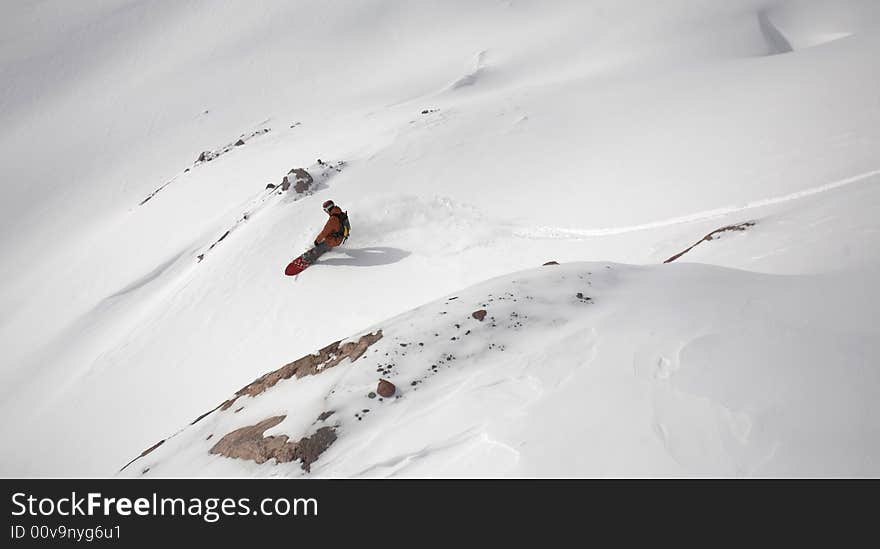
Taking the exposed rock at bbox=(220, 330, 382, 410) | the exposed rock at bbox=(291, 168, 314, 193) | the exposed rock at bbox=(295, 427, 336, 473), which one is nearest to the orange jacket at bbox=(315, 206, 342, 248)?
the exposed rock at bbox=(291, 168, 314, 193)

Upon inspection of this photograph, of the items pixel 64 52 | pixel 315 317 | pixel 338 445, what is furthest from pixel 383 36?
pixel 338 445

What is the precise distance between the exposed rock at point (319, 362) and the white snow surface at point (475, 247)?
0.21 metres

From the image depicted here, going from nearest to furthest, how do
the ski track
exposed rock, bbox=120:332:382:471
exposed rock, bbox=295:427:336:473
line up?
exposed rock, bbox=295:427:336:473, exposed rock, bbox=120:332:382:471, the ski track

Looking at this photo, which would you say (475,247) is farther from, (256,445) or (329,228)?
(256,445)

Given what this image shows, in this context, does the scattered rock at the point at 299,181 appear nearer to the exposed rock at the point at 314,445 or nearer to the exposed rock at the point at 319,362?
the exposed rock at the point at 319,362

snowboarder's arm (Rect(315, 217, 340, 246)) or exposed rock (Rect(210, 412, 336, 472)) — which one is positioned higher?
snowboarder's arm (Rect(315, 217, 340, 246))

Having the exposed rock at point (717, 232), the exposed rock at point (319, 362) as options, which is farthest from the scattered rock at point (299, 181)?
the exposed rock at point (717, 232)

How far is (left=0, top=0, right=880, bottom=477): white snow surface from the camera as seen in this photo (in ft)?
11.9

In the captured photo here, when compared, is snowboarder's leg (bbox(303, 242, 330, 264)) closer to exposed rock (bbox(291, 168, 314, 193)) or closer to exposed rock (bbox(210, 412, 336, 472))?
exposed rock (bbox(291, 168, 314, 193))

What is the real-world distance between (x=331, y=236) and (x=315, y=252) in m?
0.47

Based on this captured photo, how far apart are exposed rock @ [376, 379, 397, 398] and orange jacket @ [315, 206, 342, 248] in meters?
6.11

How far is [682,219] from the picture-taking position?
8539mm
